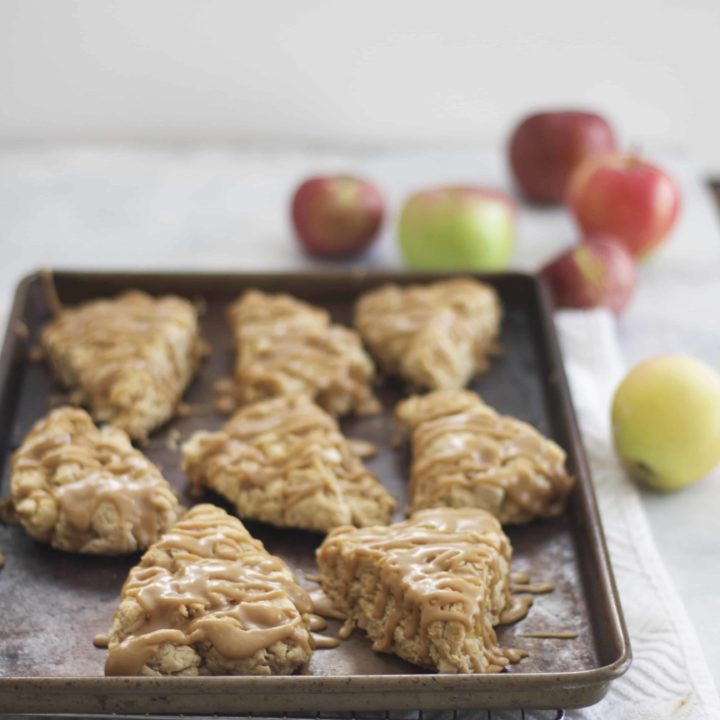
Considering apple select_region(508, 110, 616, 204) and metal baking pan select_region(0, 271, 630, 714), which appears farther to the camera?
apple select_region(508, 110, 616, 204)

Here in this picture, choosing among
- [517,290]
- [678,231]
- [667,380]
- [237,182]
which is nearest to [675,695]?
[667,380]

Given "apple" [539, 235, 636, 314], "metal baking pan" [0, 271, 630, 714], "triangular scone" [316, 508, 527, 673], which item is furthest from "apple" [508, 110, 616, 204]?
"triangular scone" [316, 508, 527, 673]

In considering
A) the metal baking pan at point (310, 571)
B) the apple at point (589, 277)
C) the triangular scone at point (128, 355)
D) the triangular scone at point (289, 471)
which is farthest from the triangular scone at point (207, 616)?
the apple at point (589, 277)

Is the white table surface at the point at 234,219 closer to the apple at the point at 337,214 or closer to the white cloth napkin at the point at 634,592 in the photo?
the apple at the point at 337,214

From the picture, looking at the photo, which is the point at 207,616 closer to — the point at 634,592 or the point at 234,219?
the point at 634,592

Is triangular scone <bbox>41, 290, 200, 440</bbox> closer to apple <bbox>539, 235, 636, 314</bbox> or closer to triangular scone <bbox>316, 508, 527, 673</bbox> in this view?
triangular scone <bbox>316, 508, 527, 673</bbox>

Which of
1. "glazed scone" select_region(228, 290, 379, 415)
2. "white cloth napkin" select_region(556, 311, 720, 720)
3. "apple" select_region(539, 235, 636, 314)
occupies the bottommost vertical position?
"white cloth napkin" select_region(556, 311, 720, 720)
